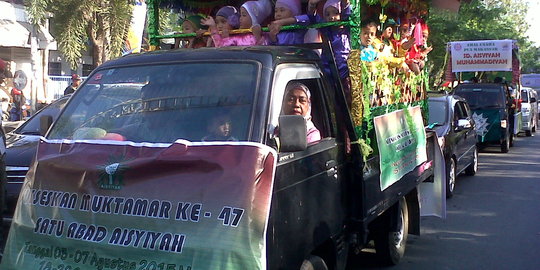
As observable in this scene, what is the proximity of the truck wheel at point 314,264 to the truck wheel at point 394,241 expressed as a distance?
208cm

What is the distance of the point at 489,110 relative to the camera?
1580 cm

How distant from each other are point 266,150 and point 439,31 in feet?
81.1

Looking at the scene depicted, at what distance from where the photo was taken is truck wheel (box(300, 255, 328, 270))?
12.2 ft

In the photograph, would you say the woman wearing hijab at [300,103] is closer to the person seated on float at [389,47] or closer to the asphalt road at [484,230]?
the person seated on float at [389,47]

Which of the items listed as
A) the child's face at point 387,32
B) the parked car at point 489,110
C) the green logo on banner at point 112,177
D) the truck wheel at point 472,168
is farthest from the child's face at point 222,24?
the parked car at point 489,110

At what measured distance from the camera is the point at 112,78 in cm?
415

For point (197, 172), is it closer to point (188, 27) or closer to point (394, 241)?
point (188, 27)

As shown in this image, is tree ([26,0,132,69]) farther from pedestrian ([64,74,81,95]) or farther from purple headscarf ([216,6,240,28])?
purple headscarf ([216,6,240,28])

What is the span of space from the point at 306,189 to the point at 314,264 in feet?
1.66

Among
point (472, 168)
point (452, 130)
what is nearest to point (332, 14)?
point (452, 130)

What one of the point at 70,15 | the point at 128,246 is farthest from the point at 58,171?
the point at 70,15

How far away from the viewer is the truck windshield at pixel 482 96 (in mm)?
15930

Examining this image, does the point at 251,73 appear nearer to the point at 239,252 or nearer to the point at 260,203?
the point at 260,203

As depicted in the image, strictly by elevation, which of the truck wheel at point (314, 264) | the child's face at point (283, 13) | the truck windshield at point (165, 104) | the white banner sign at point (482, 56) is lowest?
the truck wheel at point (314, 264)
